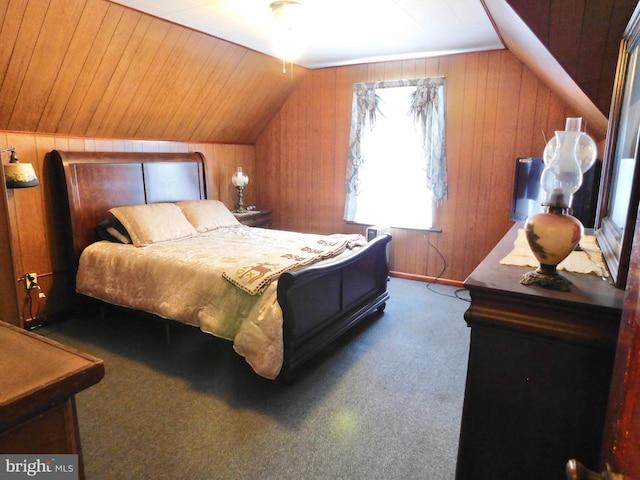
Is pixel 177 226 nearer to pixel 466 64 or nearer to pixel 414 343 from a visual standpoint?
pixel 414 343

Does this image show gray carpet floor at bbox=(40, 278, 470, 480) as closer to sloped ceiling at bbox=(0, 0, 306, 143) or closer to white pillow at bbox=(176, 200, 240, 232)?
white pillow at bbox=(176, 200, 240, 232)

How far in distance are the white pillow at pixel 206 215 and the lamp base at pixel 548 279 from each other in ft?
10.9

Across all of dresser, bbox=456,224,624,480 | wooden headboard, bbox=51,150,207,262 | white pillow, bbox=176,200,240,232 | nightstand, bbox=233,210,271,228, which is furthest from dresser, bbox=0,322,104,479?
nightstand, bbox=233,210,271,228

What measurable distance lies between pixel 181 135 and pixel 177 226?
1.23m

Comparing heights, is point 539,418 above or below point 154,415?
above

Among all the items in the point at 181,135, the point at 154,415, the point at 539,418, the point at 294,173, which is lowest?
the point at 154,415

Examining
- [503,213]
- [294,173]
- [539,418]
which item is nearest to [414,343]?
[503,213]

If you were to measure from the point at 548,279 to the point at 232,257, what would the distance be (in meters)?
2.29

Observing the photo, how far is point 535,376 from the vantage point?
106 centimetres

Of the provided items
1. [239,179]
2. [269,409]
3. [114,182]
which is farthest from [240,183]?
[269,409]

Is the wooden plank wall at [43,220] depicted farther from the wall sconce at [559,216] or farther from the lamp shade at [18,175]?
the wall sconce at [559,216]

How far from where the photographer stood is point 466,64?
413 centimetres

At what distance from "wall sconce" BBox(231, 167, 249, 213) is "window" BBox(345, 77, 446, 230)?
125cm

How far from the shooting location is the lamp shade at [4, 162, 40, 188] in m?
2.90
